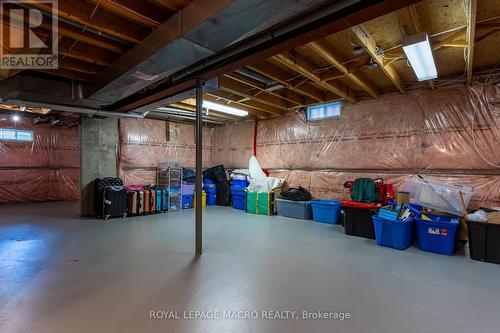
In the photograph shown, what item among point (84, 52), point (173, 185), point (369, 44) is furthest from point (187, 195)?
point (369, 44)

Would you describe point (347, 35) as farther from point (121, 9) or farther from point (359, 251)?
point (359, 251)

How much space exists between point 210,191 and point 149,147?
2.27 metres

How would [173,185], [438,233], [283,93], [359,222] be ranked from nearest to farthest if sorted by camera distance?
[438,233]
[359,222]
[283,93]
[173,185]

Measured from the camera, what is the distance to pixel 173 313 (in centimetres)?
209

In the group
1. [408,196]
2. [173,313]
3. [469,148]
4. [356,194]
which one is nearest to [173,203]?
[356,194]

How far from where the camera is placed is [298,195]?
6.05 meters

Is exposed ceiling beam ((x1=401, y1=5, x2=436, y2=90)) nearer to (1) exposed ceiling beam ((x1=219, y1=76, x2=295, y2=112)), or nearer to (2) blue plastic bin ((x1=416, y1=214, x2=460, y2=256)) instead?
(2) blue plastic bin ((x1=416, y1=214, x2=460, y2=256))

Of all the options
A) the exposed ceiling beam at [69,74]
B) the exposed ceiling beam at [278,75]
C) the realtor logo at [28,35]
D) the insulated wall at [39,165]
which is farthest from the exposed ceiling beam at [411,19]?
the insulated wall at [39,165]

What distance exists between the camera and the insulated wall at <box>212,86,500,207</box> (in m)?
4.20

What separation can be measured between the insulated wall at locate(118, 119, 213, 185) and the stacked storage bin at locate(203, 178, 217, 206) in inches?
44.4

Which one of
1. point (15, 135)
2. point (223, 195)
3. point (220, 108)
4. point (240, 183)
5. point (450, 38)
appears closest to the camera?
point (450, 38)

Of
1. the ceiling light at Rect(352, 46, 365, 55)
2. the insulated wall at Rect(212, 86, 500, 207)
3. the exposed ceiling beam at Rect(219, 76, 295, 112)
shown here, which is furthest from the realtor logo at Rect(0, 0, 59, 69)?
the insulated wall at Rect(212, 86, 500, 207)

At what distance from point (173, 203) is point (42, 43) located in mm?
4672

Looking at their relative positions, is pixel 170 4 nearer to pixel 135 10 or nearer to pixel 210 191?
pixel 135 10
